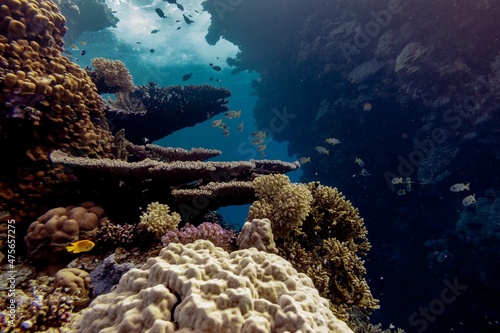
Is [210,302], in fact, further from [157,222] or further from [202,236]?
[157,222]

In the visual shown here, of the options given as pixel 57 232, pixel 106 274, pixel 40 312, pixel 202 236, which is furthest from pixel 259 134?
pixel 40 312

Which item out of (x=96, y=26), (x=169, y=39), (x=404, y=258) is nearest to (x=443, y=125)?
(x=404, y=258)

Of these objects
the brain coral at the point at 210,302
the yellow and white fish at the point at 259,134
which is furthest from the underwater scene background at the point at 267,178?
the yellow and white fish at the point at 259,134

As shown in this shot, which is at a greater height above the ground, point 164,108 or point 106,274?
point 164,108

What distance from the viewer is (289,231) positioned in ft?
14.0

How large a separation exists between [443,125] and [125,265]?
1637 cm

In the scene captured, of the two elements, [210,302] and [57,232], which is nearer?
[210,302]

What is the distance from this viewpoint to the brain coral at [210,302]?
1.72m

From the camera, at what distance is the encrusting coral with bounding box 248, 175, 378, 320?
4.09 m

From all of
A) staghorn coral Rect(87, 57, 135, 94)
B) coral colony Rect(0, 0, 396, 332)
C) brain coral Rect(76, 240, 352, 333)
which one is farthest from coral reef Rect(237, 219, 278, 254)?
staghorn coral Rect(87, 57, 135, 94)

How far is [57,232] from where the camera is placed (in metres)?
4.04

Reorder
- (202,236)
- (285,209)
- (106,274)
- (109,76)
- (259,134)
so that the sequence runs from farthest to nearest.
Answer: (259,134), (109,76), (285,209), (202,236), (106,274)

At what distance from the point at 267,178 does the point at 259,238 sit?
4.56ft

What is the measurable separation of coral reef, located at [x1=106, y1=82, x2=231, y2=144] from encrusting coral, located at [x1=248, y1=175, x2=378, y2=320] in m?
4.68
